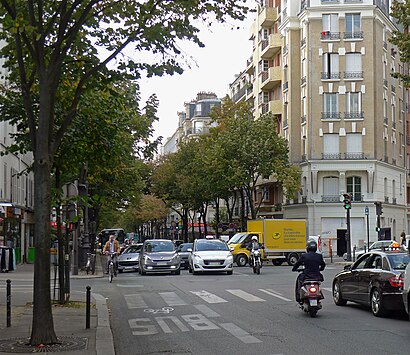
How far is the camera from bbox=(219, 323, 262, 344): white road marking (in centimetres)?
1257

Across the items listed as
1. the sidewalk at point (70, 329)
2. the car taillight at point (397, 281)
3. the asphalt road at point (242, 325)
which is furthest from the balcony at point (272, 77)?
the car taillight at point (397, 281)

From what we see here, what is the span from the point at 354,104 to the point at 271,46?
10.7 meters

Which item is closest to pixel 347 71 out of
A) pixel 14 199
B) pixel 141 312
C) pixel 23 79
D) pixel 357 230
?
pixel 357 230

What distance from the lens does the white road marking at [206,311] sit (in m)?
16.6

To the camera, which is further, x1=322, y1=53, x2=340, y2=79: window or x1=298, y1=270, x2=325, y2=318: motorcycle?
x1=322, y1=53, x2=340, y2=79: window

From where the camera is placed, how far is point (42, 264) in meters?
11.4

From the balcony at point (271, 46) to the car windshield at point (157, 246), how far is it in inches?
1385

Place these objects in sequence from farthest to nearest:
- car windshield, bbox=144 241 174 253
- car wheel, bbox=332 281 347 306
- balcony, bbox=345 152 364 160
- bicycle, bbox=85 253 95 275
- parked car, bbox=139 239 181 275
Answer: balcony, bbox=345 152 364 160 → bicycle, bbox=85 253 95 275 → car windshield, bbox=144 241 174 253 → parked car, bbox=139 239 181 275 → car wheel, bbox=332 281 347 306

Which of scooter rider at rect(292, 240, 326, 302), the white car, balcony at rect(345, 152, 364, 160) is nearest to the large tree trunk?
scooter rider at rect(292, 240, 326, 302)

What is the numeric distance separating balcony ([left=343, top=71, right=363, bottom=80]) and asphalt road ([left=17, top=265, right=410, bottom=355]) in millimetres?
38570

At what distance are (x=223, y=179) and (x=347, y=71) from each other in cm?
1366

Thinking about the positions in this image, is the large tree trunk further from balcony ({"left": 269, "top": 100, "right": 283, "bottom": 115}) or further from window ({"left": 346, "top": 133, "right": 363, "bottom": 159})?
balcony ({"left": 269, "top": 100, "right": 283, "bottom": 115})

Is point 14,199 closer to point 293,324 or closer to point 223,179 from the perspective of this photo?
point 223,179

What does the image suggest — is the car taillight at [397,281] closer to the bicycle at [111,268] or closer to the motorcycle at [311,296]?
the motorcycle at [311,296]
